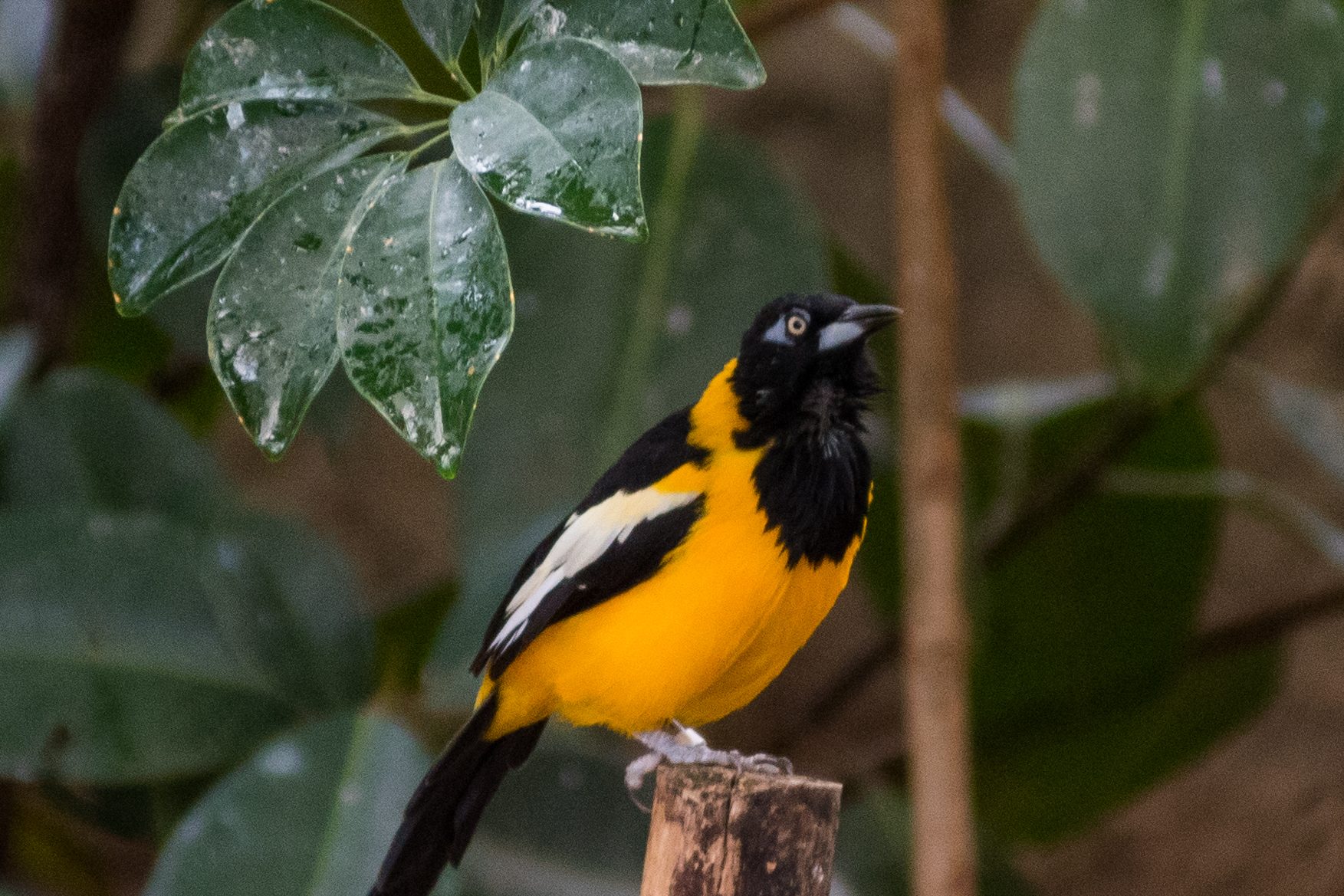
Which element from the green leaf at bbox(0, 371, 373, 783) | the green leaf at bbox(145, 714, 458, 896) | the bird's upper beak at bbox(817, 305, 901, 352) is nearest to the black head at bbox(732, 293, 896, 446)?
the bird's upper beak at bbox(817, 305, 901, 352)

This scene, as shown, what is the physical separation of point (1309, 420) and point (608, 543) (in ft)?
3.63

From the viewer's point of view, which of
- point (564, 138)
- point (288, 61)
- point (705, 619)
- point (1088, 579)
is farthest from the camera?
point (1088, 579)

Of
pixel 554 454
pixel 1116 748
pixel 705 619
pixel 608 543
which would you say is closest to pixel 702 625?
pixel 705 619

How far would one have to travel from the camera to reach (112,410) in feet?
5.84

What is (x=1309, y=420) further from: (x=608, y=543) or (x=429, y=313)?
(x=429, y=313)

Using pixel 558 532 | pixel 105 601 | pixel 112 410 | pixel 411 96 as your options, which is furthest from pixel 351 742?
pixel 411 96

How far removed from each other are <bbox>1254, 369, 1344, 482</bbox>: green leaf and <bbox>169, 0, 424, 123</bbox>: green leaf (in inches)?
54.1

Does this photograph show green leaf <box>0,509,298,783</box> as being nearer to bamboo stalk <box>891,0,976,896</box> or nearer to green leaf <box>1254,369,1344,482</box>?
bamboo stalk <box>891,0,976,896</box>

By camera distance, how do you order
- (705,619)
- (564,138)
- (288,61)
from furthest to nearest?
1. (705,619)
2. (288,61)
3. (564,138)

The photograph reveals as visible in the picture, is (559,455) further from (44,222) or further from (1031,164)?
(44,222)

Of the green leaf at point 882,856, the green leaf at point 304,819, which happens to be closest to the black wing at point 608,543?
the green leaf at point 304,819

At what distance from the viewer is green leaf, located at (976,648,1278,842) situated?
88.7 inches

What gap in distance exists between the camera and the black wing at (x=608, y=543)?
45.8 inches

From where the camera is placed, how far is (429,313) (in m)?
0.77
